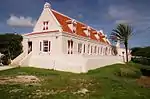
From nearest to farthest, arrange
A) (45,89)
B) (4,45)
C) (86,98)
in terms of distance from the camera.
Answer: (86,98) < (45,89) < (4,45)

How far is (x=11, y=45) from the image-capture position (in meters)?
35.1

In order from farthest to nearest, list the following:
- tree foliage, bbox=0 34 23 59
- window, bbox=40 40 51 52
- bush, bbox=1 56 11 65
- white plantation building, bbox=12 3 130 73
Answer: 1. tree foliage, bbox=0 34 23 59
2. window, bbox=40 40 51 52
3. bush, bbox=1 56 11 65
4. white plantation building, bbox=12 3 130 73

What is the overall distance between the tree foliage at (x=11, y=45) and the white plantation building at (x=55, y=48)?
1.04 meters

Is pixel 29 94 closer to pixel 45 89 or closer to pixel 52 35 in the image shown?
pixel 45 89

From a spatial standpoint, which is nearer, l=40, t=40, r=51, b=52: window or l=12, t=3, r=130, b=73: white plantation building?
l=12, t=3, r=130, b=73: white plantation building

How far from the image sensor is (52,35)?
32156 mm

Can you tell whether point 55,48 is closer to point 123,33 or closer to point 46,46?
point 46,46

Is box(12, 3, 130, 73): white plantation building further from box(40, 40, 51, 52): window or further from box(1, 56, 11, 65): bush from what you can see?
box(1, 56, 11, 65): bush

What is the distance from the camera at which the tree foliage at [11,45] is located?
114 ft

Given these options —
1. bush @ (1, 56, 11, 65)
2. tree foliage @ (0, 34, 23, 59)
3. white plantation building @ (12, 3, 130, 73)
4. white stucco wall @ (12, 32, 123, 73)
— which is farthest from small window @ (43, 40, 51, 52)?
bush @ (1, 56, 11, 65)

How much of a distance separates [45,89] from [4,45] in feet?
75.6

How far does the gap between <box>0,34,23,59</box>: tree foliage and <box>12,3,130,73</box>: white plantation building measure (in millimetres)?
1036

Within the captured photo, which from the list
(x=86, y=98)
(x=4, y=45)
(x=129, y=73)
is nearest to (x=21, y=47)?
(x=4, y=45)

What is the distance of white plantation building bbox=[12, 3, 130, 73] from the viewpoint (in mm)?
28578
